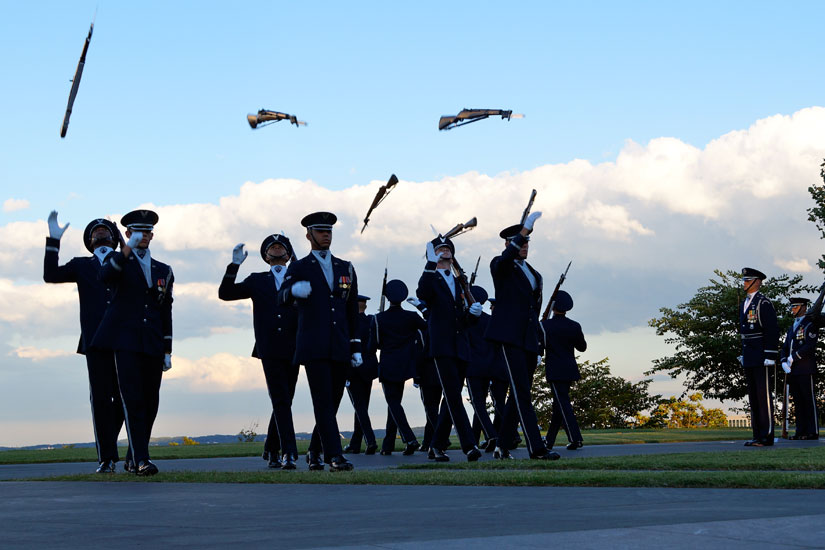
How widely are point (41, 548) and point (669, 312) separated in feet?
131

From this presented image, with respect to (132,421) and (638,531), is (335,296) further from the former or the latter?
(638,531)

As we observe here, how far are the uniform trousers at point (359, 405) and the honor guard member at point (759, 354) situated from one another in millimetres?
5587

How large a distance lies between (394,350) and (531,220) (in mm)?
4977

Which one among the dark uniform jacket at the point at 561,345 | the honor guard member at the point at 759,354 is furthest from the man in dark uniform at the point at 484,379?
the honor guard member at the point at 759,354

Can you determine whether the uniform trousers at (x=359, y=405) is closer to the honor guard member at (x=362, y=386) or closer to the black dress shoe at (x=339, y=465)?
the honor guard member at (x=362, y=386)

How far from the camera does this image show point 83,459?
16609 mm

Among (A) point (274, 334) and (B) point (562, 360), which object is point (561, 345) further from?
(A) point (274, 334)

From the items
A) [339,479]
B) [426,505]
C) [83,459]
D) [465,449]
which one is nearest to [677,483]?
[426,505]

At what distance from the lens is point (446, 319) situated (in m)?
13.6

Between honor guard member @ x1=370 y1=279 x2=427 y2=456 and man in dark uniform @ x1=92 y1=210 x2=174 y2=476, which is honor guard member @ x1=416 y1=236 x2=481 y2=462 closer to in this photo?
honor guard member @ x1=370 y1=279 x2=427 y2=456

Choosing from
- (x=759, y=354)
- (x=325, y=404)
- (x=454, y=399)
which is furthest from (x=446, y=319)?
(x=759, y=354)

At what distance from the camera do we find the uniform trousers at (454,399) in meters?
13.0

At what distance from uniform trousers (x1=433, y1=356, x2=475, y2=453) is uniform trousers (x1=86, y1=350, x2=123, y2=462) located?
3.81 meters

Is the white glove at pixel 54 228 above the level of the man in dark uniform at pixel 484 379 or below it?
above
